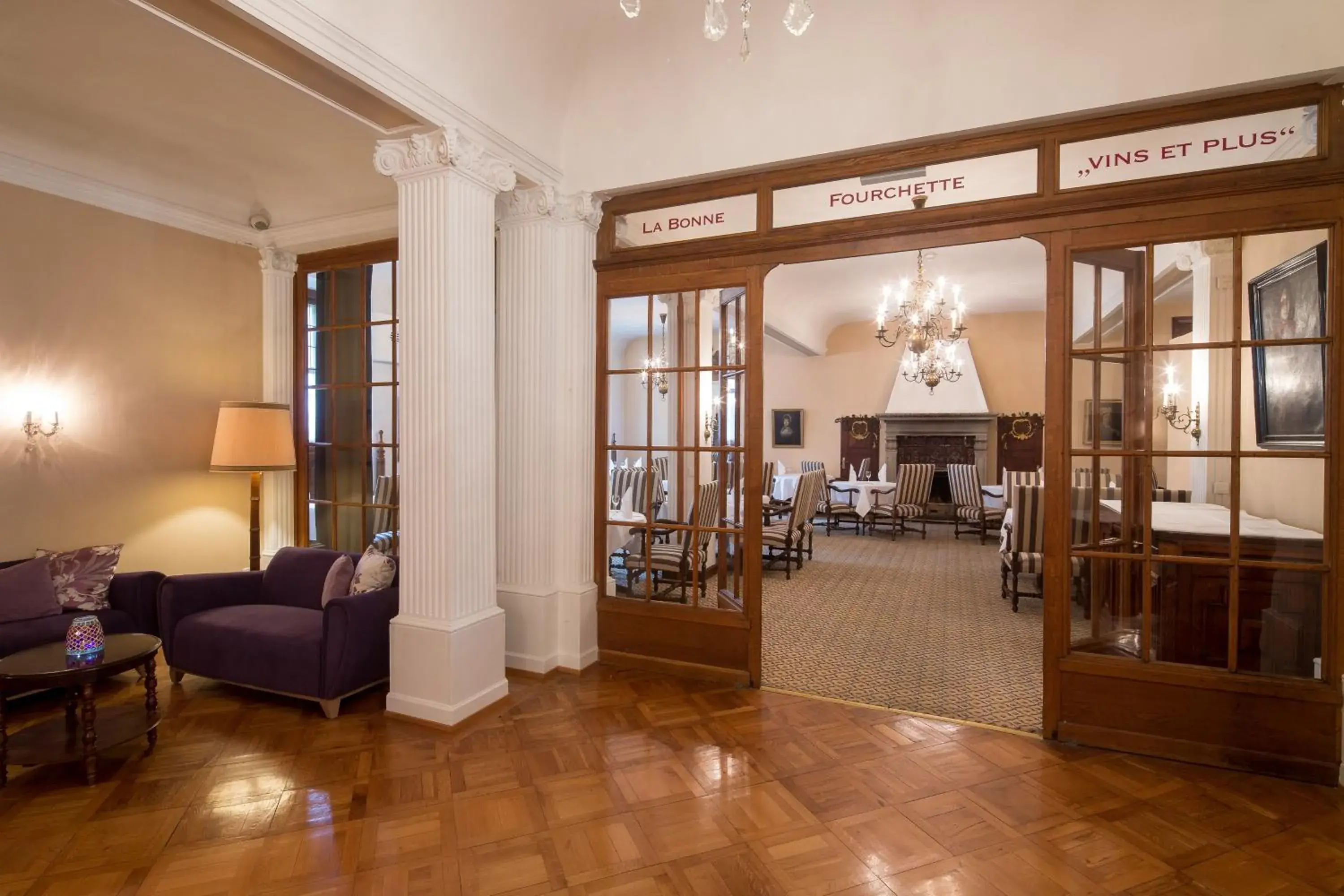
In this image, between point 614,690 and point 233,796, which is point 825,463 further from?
point 233,796

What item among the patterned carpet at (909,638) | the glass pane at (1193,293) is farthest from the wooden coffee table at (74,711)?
the glass pane at (1193,293)

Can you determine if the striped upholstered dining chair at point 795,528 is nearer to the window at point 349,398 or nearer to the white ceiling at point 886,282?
the white ceiling at point 886,282

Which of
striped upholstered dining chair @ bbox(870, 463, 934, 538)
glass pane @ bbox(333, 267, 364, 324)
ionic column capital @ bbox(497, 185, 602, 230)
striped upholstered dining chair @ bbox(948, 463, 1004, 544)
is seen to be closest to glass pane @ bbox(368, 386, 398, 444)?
glass pane @ bbox(333, 267, 364, 324)

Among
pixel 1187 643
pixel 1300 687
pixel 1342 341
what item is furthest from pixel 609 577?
pixel 1342 341

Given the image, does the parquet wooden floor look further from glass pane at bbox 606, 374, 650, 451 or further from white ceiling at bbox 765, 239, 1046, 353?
white ceiling at bbox 765, 239, 1046, 353

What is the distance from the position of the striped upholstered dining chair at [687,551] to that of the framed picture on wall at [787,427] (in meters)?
9.03

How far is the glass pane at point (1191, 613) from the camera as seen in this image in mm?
2705

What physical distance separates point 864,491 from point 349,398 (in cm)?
723

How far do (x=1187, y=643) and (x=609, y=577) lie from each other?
2.93m

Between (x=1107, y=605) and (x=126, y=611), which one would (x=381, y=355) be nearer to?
(x=126, y=611)

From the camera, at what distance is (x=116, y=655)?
105 inches

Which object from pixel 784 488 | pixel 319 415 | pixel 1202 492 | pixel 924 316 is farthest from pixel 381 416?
pixel 784 488

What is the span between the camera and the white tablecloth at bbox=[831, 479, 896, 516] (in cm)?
926

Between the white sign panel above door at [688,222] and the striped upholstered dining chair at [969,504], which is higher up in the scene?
the white sign panel above door at [688,222]
